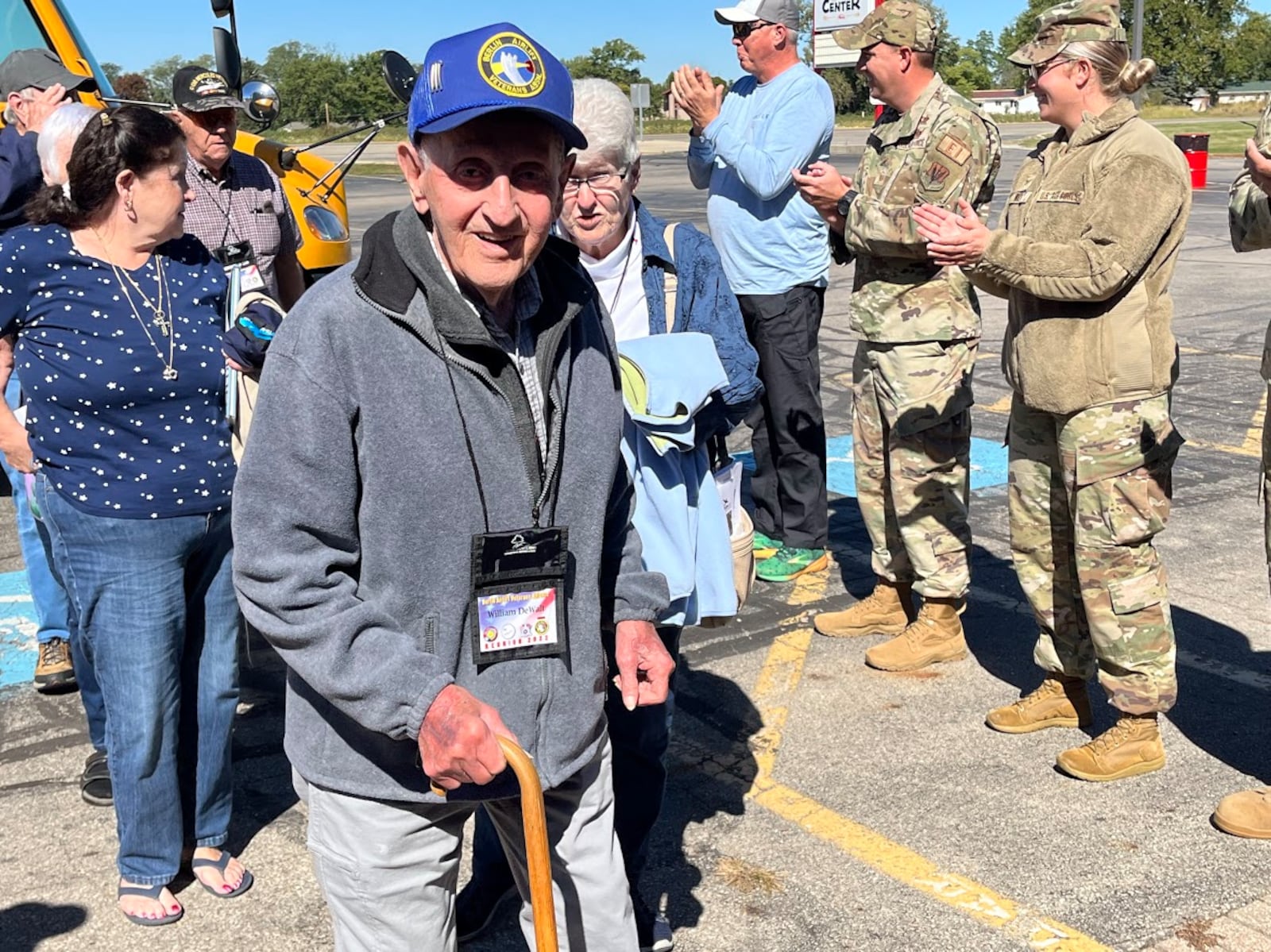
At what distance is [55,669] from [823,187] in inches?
133

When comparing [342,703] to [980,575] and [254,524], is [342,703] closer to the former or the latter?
[254,524]

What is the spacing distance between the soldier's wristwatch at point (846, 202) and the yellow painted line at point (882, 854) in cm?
178

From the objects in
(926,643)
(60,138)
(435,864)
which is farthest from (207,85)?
(435,864)

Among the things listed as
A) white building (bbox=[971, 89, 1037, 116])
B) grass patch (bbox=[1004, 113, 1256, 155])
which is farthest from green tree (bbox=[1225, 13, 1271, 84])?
grass patch (bbox=[1004, 113, 1256, 155])

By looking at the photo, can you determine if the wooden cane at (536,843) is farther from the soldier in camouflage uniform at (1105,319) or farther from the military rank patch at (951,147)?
the military rank patch at (951,147)

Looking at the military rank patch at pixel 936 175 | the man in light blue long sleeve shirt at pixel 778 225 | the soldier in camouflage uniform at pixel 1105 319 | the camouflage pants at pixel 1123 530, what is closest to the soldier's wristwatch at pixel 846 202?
the military rank patch at pixel 936 175

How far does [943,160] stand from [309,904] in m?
3.26

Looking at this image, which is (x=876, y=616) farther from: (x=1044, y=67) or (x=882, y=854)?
(x=1044, y=67)

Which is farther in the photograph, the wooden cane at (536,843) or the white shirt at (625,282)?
the white shirt at (625,282)

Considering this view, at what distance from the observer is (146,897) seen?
3.57m

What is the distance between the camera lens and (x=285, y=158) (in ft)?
22.9

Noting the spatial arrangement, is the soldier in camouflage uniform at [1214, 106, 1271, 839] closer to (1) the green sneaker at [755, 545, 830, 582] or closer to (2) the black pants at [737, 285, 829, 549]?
(2) the black pants at [737, 285, 829, 549]

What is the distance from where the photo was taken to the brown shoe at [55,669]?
504cm

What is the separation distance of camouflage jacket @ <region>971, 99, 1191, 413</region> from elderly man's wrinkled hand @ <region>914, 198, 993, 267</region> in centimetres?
4
